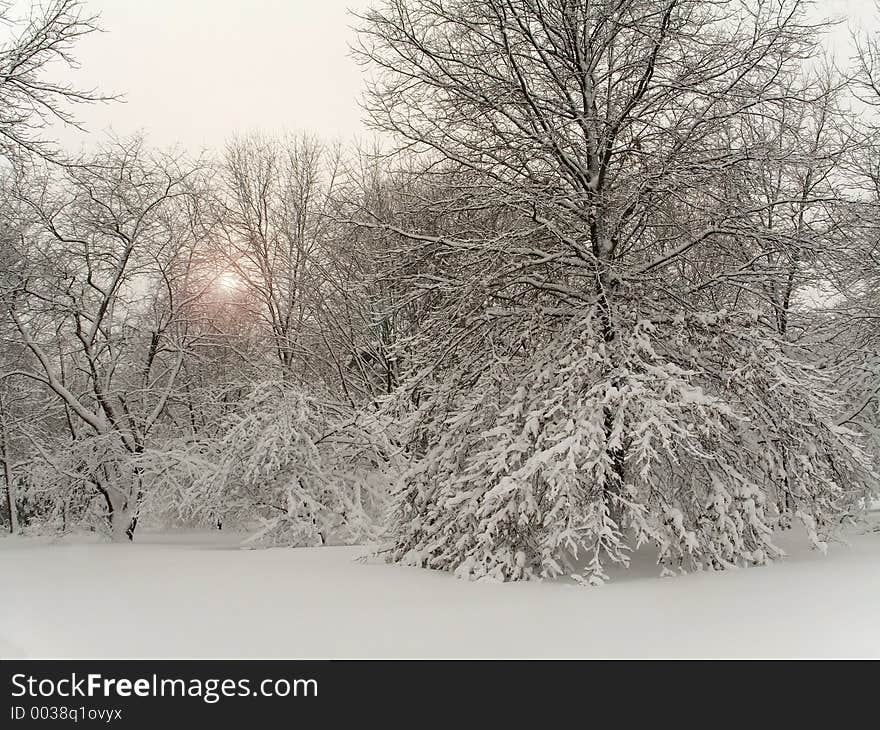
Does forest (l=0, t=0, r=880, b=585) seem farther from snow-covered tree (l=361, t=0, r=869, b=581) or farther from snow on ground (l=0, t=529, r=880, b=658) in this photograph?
snow on ground (l=0, t=529, r=880, b=658)

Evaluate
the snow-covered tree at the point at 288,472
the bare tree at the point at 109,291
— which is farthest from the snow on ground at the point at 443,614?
the bare tree at the point at 109,291

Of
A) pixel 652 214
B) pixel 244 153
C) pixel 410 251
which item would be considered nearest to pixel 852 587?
pixel 652 214

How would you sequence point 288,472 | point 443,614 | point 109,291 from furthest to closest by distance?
point 109,291, point 288,472, point 443,614

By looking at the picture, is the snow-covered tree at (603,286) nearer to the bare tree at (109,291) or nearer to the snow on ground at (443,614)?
the snow on ground at (443,614)

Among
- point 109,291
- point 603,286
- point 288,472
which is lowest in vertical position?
point 288,472

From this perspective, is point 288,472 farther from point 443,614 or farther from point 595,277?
point 443,614

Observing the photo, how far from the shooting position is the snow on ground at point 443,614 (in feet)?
17.6

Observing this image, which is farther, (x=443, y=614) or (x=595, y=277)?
(x=595, y=277)

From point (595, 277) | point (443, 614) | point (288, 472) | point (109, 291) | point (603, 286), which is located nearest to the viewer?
point (443, 614)

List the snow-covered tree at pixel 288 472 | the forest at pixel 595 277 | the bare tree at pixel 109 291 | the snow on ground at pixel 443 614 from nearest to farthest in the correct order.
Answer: the snow on ground at pixel 443 614, the forest at pixel 595 277, the snow-covered tree at pixel 288 472, the bare tree at pixel 109 291

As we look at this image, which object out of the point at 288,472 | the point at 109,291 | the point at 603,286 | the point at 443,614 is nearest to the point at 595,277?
the point at 603,286

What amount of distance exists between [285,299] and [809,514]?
15.6m

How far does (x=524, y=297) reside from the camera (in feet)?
32.5

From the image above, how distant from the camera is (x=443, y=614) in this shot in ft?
21.2
